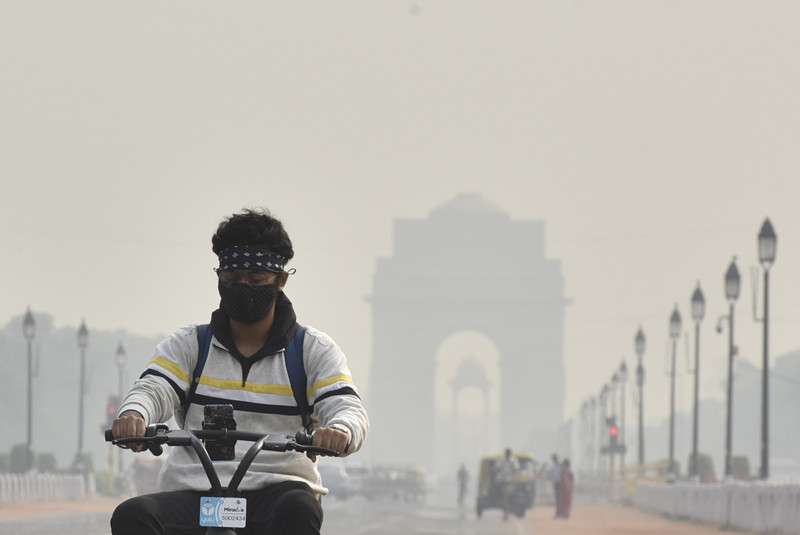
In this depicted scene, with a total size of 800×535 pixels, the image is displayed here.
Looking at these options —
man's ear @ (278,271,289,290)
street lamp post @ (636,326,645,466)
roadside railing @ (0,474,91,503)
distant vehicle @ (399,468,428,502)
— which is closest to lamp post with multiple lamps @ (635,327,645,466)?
street lamp post @ (636,326,645,466)

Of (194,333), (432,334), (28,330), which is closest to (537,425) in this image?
(432,334)

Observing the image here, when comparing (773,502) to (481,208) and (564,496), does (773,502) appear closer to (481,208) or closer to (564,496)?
(564,496)

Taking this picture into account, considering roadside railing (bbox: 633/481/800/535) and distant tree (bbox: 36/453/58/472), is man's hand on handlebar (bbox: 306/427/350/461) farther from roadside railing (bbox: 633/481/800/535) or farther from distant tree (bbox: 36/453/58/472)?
distant tree (bbox: 36/453/58/472)

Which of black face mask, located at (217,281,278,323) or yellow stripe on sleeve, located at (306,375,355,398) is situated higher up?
black face mask, located at (217,281,278,323)

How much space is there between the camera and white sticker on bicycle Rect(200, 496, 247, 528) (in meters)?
4.61

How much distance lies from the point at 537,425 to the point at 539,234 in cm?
1258

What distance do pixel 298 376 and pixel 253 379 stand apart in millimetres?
134

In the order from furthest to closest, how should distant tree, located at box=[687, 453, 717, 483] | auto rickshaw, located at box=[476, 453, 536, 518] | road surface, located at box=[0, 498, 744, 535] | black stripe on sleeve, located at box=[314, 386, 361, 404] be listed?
distant tree, located at box=[687, 453, 717, 483], auto rickshaw, located at box=[476, 453, 536, 518], road surface, located at box=[0, 498, 744, 535], black stripe on sleeve, located at box=[314, 386, 361, 404]

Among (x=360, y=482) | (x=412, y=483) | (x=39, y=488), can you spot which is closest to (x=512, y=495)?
(x=39, y=488)

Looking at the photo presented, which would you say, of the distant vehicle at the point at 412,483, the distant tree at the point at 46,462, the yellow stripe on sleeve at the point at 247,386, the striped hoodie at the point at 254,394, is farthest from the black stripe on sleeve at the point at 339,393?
the distant tree at the point at 46,462

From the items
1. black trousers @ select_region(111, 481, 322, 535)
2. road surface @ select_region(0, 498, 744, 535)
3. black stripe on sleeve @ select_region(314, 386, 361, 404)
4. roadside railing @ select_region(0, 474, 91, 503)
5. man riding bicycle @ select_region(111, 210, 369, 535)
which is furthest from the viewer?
roadside railing @ select_region(0, 474, 91, 503)

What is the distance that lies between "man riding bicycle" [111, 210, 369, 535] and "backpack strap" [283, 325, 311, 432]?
0.04 ft

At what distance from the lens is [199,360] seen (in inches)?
205

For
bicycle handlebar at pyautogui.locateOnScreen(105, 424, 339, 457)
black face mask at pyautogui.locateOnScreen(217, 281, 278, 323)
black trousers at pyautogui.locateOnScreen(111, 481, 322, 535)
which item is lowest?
black trousers at pyautogui.locateOnScreen(111, 481, 322, 535)
